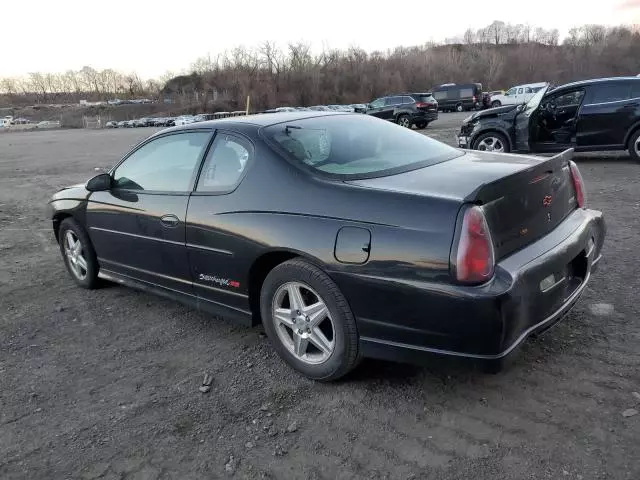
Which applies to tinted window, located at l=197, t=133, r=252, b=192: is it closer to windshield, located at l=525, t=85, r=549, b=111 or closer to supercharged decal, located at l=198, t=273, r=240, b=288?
supercharged decal, located at l=198, t=273, r=240, b=288

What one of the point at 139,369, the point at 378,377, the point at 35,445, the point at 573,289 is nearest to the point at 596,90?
the point at 573,289

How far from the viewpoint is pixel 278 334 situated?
3188mm

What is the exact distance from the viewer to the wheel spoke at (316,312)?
2.91 m

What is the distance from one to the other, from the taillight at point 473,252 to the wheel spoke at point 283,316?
1.09m

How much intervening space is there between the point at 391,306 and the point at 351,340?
344 millimetres

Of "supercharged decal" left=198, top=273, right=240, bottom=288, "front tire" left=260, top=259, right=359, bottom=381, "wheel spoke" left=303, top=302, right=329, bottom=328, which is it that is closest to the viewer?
"front tire" left=260, top=259, right=359, bottom=381

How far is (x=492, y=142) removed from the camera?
35.0ft

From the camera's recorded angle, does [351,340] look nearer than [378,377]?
Yes

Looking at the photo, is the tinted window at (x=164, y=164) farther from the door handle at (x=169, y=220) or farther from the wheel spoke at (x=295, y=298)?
the wheel spoke at (x=295, y=298)

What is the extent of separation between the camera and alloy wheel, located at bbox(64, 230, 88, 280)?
15.8ft

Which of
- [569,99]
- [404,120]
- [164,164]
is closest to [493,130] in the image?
[569,99]

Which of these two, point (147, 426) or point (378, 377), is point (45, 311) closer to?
point (147, 426)

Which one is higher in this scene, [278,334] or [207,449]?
[278,334]

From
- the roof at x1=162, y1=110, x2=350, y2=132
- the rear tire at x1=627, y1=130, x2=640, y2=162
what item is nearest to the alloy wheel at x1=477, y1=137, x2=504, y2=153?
the rear tire at x1=627, y1=130, x2=640, y2=162
